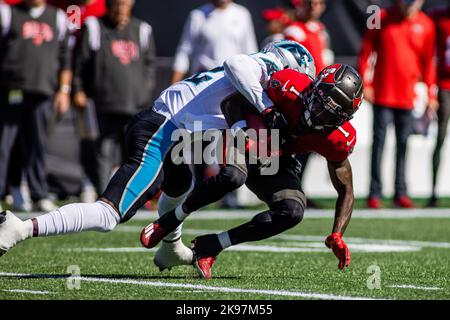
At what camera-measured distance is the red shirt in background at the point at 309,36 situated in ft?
33.6

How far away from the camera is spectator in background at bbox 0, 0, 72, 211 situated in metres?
9.87

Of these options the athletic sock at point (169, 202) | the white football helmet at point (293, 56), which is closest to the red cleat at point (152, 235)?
the athletic sock at point (169, 202)

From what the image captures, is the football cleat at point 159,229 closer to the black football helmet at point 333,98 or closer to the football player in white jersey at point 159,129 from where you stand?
the football player in white jersey at point 159,129

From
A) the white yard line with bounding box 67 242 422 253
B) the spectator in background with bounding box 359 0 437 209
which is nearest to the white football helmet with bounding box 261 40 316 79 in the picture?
the white yard line with bounding box 67 242 422 253

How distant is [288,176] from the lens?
18.9ft

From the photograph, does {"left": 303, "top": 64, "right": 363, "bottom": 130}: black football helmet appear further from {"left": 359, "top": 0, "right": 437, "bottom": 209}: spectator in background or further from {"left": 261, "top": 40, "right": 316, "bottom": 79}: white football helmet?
{"left": 359, "top": 0, "right": 437, "bottom": 209}: spectator in background

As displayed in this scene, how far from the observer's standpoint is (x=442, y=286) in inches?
208

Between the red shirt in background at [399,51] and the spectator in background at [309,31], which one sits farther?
the red shirt in background at [399,51]

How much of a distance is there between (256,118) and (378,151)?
5369mm

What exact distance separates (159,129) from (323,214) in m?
4.66

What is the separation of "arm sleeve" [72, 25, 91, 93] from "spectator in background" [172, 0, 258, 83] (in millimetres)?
981

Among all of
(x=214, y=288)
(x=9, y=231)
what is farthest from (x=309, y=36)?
(x=9, y=231)

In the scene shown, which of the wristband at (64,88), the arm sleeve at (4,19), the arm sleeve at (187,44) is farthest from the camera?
the arm sleeve at (187,44)

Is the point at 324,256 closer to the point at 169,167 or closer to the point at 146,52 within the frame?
the point at 169,167
